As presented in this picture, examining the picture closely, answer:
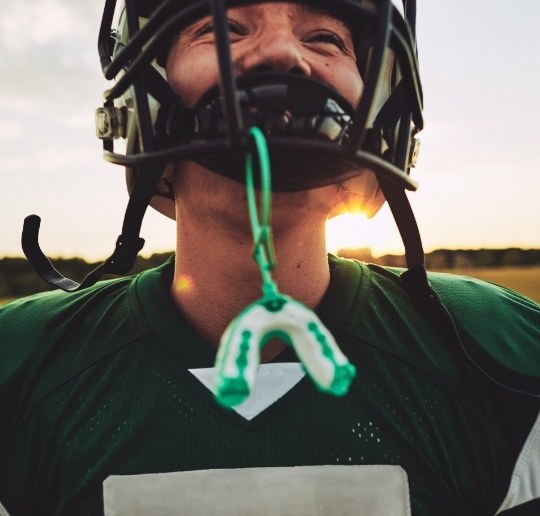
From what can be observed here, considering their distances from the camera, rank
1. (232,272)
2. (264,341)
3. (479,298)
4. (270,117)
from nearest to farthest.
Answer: (264,341) < (270,117) < (232,272) < (479,298)

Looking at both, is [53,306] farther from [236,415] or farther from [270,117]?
[270,117]

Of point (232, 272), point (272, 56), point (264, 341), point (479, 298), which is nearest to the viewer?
point (264, 341)

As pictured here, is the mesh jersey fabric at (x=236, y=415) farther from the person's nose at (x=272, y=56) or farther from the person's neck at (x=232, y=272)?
the person's nose at (x=272, y=56)

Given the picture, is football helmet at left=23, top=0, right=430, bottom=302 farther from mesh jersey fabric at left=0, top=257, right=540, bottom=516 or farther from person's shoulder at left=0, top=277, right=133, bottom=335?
mesh jersey fabric at left=0, top=257, right=540, bottom=516

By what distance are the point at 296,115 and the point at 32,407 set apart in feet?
3.57

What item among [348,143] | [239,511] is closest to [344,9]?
[348,143]

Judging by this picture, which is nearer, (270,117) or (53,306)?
(270,117)

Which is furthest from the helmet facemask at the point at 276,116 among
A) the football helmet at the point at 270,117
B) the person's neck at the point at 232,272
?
the person's neck at the point at 232,272

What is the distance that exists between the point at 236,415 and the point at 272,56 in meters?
0.94

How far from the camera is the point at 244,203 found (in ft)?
5.09

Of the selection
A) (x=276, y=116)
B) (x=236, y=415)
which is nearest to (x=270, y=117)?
(x=276, y=116)

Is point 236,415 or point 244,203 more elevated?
point 244,203

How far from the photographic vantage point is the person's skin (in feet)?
5.13

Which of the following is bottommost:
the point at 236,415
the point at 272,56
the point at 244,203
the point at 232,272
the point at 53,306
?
the point at 236,415
